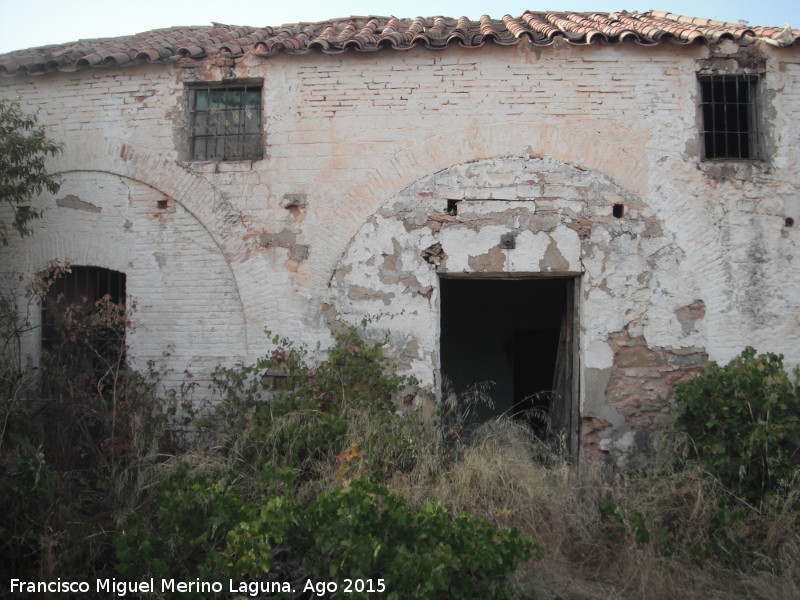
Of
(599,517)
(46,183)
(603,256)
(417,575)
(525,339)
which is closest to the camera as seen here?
(417,575)

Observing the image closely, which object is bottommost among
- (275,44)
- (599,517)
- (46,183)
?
(599,517)

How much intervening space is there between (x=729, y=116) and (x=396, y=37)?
11.8 ft

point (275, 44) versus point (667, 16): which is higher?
point (667, 16)

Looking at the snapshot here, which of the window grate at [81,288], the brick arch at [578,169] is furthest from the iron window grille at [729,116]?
the window grate at [81,288]

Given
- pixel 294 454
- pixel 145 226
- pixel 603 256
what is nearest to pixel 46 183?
pixel 145 226

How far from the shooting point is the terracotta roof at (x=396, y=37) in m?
6.91

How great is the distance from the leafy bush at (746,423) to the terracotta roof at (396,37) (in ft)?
11.2

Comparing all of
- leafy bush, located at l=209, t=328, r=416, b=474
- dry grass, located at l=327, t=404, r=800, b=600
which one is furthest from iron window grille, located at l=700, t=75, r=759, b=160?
leafy bush, located at l=209, t=328, r=416, b=474

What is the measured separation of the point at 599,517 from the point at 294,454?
8.42 feet

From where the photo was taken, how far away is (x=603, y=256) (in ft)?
22.3

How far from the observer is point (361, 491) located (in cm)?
416

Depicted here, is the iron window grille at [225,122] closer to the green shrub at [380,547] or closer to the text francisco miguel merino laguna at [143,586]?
the green shrub at [380,547]

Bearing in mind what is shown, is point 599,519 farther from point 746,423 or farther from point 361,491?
point 361,491

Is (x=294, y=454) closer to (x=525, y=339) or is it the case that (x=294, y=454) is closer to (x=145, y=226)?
(x=145, y=226)
